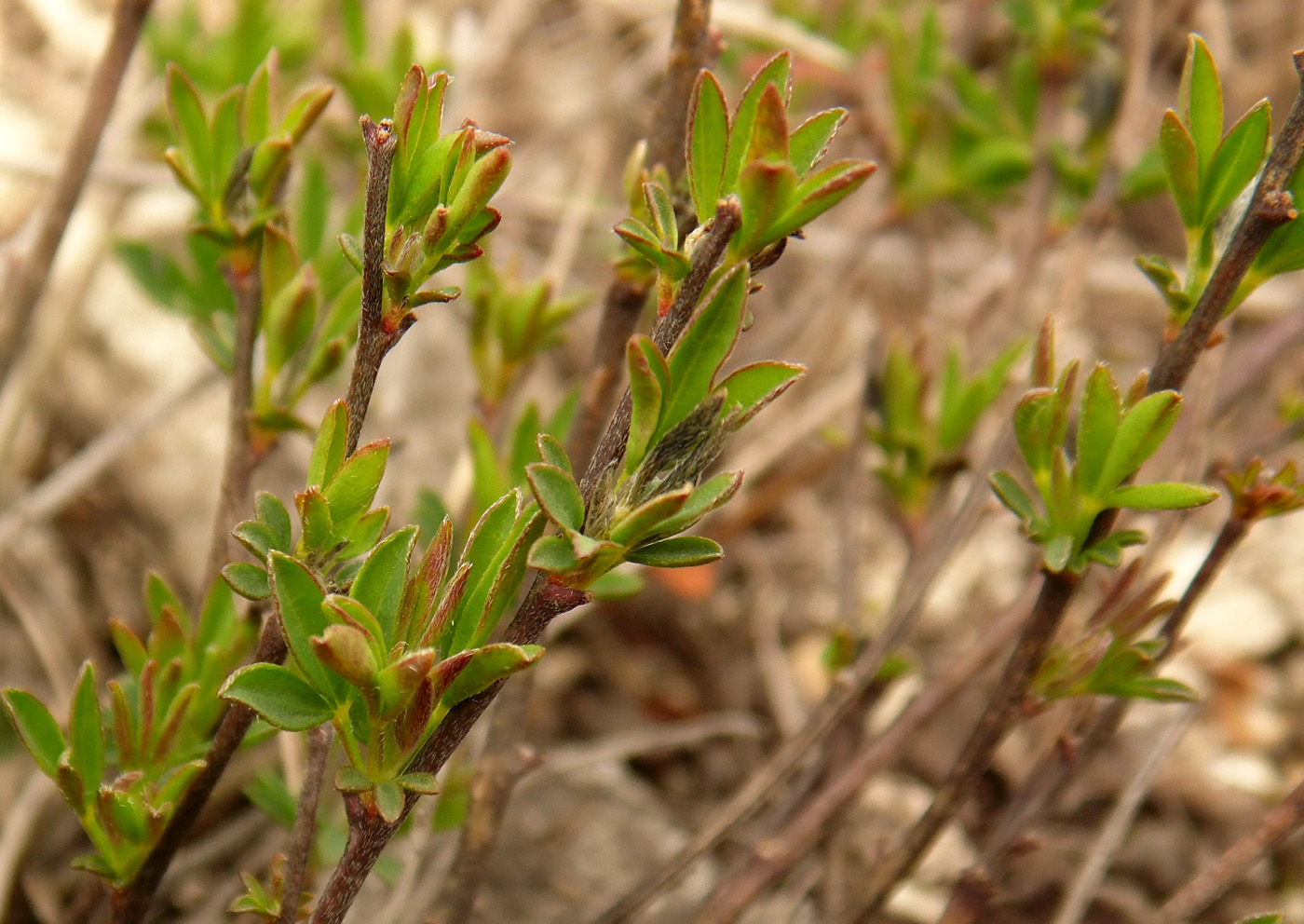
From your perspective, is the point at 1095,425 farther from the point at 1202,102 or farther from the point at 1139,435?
the point at 1202,102

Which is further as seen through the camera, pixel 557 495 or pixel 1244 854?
pixel 1244 854

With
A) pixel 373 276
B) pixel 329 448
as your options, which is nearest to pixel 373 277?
pixel 373 276

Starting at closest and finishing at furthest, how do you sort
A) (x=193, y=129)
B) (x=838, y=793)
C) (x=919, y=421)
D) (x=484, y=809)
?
(x=193, y=129)
(x=484, y=809)
(x=838, y=793)
(x=919, y=421)

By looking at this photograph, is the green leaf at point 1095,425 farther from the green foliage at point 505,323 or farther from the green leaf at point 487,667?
the green foliage at point 505,323

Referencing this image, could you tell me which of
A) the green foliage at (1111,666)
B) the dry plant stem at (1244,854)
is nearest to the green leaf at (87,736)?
the green foliage at (1111,666)

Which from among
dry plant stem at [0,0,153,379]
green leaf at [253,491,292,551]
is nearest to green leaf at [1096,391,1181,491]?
green leaf at [253,491,292,551]

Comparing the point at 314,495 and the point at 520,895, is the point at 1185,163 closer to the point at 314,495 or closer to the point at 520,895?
the point at 314,495

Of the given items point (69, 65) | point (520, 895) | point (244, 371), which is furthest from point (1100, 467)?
point (69, 65)
